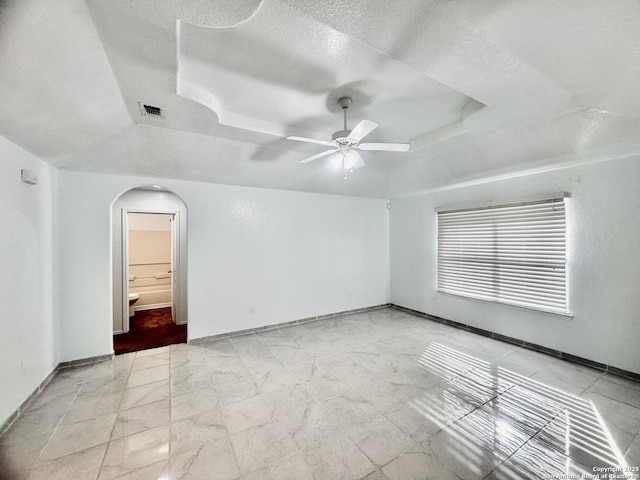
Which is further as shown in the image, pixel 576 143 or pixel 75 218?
pixel 75 218

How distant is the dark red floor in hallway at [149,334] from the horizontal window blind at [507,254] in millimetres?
4630

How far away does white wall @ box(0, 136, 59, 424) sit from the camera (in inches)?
82.1

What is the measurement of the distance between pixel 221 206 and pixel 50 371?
269cm

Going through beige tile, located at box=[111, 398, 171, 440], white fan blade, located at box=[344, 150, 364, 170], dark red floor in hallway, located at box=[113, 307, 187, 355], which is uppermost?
white fan blade, located at box=[344, 150, 364, 170]

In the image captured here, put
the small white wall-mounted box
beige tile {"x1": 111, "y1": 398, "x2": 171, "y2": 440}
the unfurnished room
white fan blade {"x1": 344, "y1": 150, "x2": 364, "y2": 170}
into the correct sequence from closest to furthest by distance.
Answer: the unfurnished room → beige tile {"x1": 111, "y1": 398, "x2": 171, "y2": 440} → the small white wall-mounted box → white fan blade {"x1": 344, "y1": 150, "x2": 364, "y2": 170}

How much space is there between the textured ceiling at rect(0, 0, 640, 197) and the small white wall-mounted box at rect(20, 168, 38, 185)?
0.27m

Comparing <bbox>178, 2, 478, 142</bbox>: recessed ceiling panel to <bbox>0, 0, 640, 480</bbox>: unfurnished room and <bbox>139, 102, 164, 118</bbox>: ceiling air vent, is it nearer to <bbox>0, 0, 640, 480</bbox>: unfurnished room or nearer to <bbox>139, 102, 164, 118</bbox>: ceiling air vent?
<bbox>0, 0, 640, 480</bbox>: unfurnished room

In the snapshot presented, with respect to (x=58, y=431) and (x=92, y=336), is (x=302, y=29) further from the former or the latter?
(x=92, y=336)

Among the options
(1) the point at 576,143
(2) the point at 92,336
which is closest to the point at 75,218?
(2) the point at 92,336

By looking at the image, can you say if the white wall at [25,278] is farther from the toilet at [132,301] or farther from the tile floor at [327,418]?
the toilet at [132,301]

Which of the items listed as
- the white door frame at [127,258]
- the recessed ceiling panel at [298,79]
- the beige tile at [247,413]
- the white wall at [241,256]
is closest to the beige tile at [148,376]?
the white wall at [241,256]

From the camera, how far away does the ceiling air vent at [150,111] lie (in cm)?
220

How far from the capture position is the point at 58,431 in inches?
79.7

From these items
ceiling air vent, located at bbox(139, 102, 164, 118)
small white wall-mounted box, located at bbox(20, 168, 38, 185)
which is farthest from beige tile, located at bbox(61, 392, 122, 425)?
ceiling air vent, located at bbox(139, 102, 164, 118)
